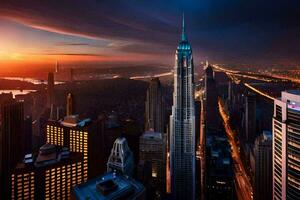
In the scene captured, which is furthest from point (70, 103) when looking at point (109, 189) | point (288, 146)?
point (288, 146)

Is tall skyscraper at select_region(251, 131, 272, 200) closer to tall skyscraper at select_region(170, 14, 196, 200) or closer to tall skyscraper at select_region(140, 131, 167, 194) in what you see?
tall skyscraper at select_region(170, 14, 196, 200)

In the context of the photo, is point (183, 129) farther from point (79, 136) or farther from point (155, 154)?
point (79, 136)

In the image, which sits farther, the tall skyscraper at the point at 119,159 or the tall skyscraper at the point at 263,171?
the tall skyscraper at the point at 263,171

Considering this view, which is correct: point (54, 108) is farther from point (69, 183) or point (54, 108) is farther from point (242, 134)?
point (242, 134)

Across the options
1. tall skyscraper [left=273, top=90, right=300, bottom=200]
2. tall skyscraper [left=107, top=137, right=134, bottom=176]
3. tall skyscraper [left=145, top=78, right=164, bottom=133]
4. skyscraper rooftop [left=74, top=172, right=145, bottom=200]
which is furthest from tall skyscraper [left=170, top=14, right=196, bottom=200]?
skyscraper rooftop [left=74, top=172, right=145, bottom=200]

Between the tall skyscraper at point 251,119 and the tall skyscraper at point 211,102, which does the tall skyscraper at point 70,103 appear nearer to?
the tall skyscraper at point 211,102

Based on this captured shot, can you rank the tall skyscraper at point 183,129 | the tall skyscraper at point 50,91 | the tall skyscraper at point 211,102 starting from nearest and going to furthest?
the tall skyscraper at point 50,91 → the tall skyscraper at point 183,129 → the tall skyscraper at point 211,102

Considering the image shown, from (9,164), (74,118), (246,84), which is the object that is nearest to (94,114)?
(74,118)

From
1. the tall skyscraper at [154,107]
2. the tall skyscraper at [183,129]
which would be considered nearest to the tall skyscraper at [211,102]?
the tall skyscraper at [154,107]
